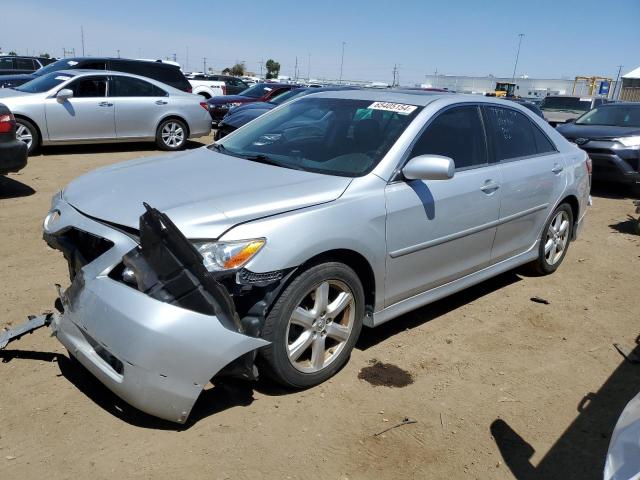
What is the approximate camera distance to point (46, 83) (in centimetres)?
978

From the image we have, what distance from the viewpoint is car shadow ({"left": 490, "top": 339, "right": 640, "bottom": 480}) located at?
2.77 m

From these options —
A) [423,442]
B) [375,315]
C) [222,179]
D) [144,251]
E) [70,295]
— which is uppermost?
[222,179]

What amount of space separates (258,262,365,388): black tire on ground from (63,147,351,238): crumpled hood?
0.41 m

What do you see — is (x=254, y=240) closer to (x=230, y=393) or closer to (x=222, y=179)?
(x=222, y=179)

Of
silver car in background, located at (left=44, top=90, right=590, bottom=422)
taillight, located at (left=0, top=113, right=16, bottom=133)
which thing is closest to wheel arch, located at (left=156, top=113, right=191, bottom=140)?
taillight, located at (left=0, top=113, right=16, bottom=133)

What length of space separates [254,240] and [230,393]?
985mm

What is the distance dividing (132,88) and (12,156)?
4308 millimetres

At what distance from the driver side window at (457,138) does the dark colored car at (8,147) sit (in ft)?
17.4

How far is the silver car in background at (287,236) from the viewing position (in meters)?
2.61

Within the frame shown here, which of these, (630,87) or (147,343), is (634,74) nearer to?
(630,87)

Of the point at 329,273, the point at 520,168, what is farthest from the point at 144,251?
the point at 520,168

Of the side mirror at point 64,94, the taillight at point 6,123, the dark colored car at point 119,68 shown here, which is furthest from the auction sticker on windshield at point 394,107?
the dark colored car at point 119,68

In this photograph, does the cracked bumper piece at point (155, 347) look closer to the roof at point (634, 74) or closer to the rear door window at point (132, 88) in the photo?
the rear door window at point (132, 88)

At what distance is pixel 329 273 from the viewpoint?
312 centimetres
